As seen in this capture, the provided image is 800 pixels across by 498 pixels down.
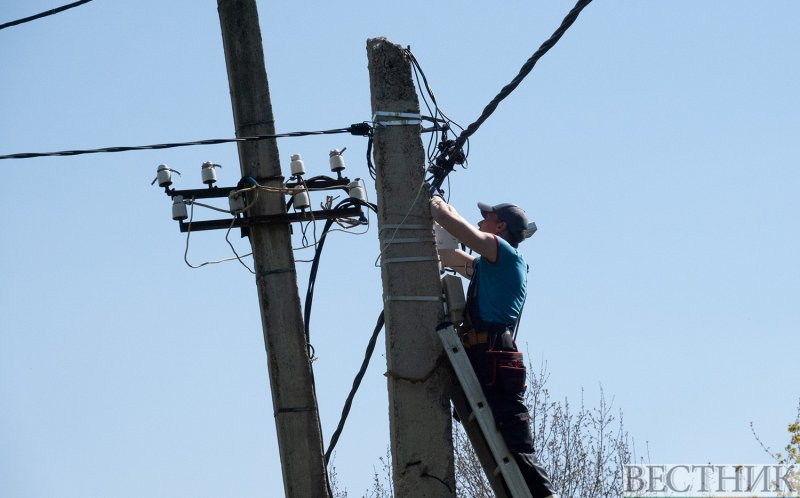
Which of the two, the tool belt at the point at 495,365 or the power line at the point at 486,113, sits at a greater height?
the power line at the point at 486,113

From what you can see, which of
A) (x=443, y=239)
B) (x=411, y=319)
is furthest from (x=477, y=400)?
(x=443, y=239)

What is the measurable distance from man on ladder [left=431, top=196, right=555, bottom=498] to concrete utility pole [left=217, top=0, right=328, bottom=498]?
4.55ft

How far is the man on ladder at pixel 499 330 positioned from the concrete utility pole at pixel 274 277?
1.39 metres

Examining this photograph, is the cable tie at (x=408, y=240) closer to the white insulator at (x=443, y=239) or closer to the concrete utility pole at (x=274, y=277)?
the white insulator at (x=443, y=239)

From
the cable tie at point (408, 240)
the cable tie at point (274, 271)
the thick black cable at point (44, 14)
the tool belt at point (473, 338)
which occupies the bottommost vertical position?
the tool belt at point (473, 338)

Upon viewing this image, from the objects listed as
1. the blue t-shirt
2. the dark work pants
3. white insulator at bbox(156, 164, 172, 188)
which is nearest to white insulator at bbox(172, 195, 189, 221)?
white insulator at bbox(156, 164, 172, 188)

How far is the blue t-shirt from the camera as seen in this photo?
786 cm

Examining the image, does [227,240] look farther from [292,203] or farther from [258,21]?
[258,21]

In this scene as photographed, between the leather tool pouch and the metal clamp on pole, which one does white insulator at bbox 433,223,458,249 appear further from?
the leather tool pouch

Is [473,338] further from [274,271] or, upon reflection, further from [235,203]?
[235,203]

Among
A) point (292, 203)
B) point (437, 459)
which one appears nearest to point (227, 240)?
point (292, 203)

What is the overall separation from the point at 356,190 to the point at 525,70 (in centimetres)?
189

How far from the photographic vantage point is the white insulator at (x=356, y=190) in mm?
9266

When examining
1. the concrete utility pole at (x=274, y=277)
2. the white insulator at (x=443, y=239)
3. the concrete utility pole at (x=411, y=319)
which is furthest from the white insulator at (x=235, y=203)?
the white insulator at (x=443, y=239)
